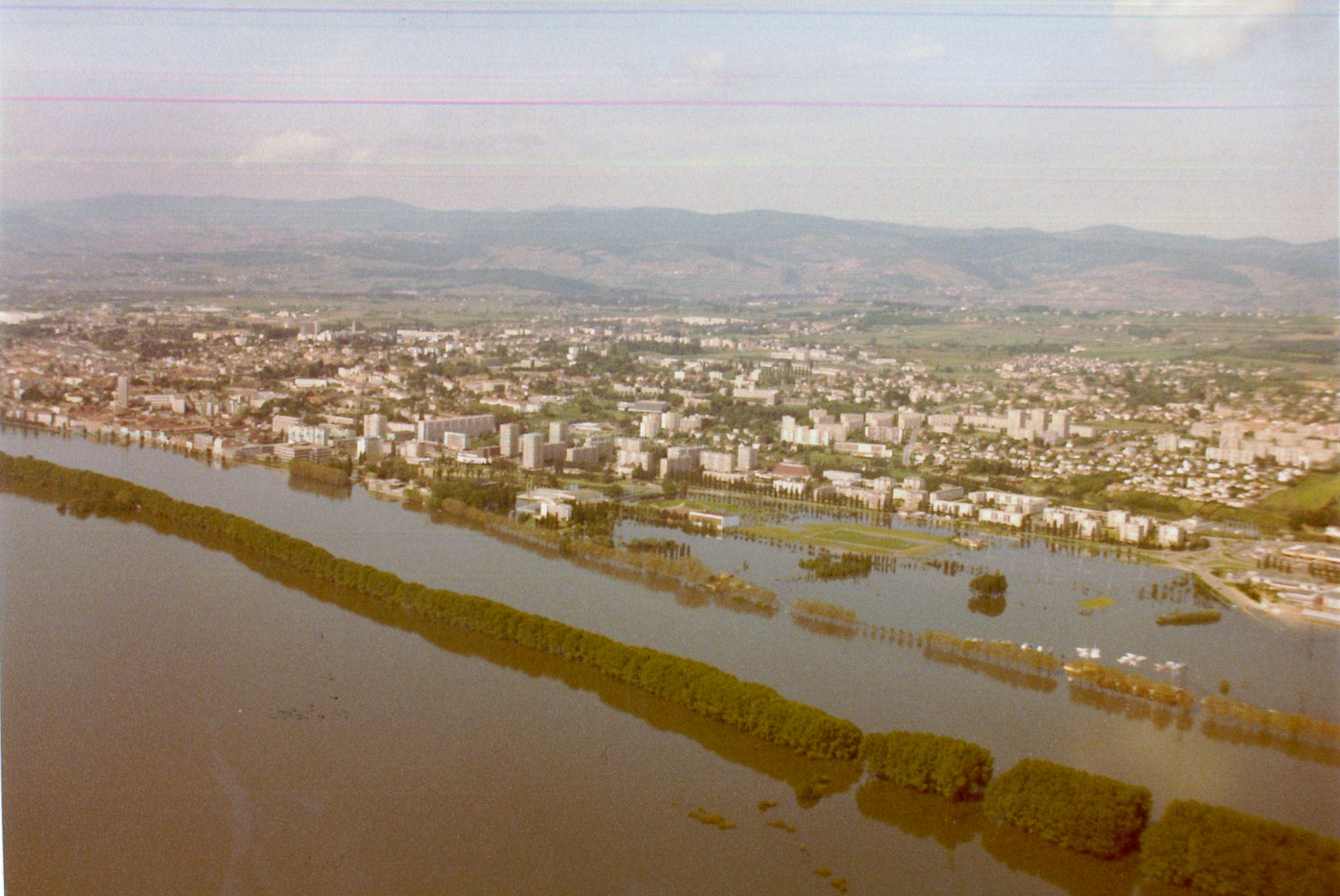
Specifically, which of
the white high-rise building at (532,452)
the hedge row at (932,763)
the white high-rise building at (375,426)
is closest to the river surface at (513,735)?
the hedge row at (932,763)

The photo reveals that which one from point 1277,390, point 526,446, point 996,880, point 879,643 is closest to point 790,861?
point 996,880

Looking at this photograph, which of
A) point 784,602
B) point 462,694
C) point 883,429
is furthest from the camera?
point 883,429

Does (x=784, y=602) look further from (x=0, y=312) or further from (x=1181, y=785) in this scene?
(x=0, y=312)

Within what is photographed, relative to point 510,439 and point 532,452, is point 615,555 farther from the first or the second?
point 510,439

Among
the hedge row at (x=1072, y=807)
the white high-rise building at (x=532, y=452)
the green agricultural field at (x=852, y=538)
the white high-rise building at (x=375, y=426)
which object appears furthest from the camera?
the white high-rise building at (x=375, y=426)

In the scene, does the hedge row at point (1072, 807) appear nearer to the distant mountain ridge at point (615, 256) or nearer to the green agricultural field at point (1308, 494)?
the green agricultural field at point (1308, 494)

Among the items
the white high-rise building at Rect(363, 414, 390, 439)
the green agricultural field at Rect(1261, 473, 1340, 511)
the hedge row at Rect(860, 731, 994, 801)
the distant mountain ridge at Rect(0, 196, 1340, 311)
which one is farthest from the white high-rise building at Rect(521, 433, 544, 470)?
the hedge row at Rect(860, 731, 994, 801)

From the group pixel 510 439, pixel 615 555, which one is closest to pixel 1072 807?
pixel 615 555
